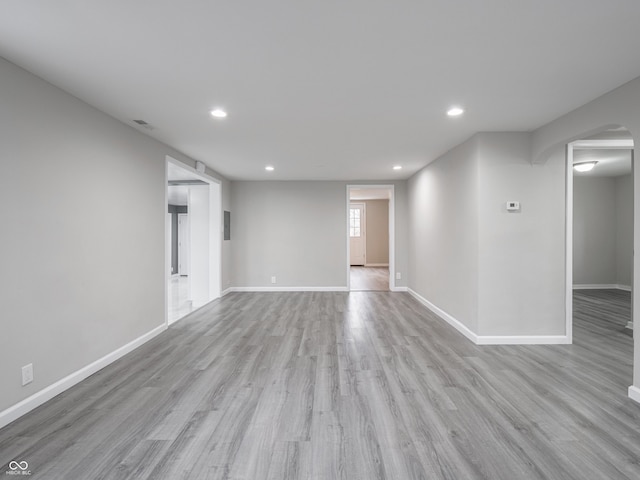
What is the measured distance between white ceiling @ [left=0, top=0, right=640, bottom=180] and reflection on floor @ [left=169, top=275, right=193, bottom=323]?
294 cm

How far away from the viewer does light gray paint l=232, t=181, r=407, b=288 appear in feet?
23.0

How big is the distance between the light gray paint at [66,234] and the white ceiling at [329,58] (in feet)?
0.85

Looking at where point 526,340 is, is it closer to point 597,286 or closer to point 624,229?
point 597,286

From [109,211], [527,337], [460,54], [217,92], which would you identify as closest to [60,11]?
[217,92]

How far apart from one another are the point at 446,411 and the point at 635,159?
236 centimetres

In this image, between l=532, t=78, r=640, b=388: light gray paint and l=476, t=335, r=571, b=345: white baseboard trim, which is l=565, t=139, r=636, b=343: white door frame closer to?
l=476, t=335, r=571, b=345: white baseboard trim

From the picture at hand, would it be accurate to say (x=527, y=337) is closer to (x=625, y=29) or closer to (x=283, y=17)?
(x=625, y=29)

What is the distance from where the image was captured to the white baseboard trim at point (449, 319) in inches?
150

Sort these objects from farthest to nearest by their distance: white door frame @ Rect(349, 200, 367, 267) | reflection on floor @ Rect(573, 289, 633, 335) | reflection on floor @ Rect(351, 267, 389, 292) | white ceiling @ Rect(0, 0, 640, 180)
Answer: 1. white door frame @ Rect(349, 200, 367, 267)
2. reflection on floor @ Rect(351, 267, 389, 292)
3. reflection on floor @ Rect(573, 289, 633, 335)
4. white ceiling @ Rect(0, 0, 640, 180)

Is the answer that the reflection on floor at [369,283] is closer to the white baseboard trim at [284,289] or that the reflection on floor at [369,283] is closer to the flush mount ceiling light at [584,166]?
the white baseboard trim at [284,289]

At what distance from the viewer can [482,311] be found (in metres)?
3.67

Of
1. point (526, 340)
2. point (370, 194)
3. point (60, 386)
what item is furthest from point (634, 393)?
point (370, 194)

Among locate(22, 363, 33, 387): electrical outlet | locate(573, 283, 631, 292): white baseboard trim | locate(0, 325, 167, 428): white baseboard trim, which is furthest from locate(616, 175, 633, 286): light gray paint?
locate(22, 363, 33, 387): electrical outlet

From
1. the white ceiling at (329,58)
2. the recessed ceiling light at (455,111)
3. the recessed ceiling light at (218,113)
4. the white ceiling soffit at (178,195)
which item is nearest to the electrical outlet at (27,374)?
the white ceiling at (329,58)
